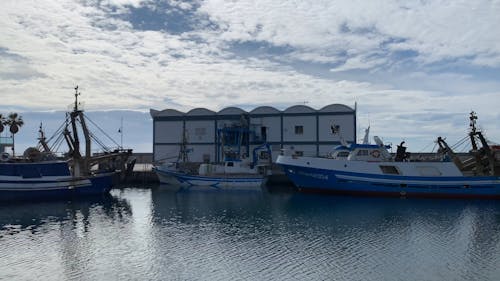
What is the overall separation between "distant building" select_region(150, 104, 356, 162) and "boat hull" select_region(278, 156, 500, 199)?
1376cm

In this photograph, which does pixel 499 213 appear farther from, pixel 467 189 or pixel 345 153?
pixel 345 153

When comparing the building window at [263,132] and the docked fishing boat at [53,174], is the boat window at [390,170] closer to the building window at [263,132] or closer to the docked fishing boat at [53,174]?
the building window at [263,132]

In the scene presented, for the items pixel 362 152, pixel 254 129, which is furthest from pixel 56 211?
pixel 254 129

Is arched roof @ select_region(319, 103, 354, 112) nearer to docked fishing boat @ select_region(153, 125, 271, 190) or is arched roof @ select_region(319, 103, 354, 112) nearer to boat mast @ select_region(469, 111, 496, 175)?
docked fishing boat @ select_region(153, 125, 271, 190)

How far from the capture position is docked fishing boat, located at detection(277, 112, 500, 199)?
125 ft

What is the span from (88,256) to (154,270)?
145 inches

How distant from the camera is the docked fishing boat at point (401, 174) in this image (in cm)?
3803

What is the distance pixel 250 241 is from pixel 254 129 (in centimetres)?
3566

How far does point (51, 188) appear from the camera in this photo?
36250mm

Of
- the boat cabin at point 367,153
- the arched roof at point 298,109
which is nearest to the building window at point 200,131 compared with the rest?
the arched roof at point 298,109

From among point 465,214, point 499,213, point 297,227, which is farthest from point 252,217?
point 499,213

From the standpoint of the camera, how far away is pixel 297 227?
23.9 metres

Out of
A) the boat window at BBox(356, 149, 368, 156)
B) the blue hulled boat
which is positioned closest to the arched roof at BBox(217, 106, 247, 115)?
the boat window at BBox(356, 149, 368, 156)

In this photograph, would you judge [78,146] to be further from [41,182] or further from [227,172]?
[227,172]
